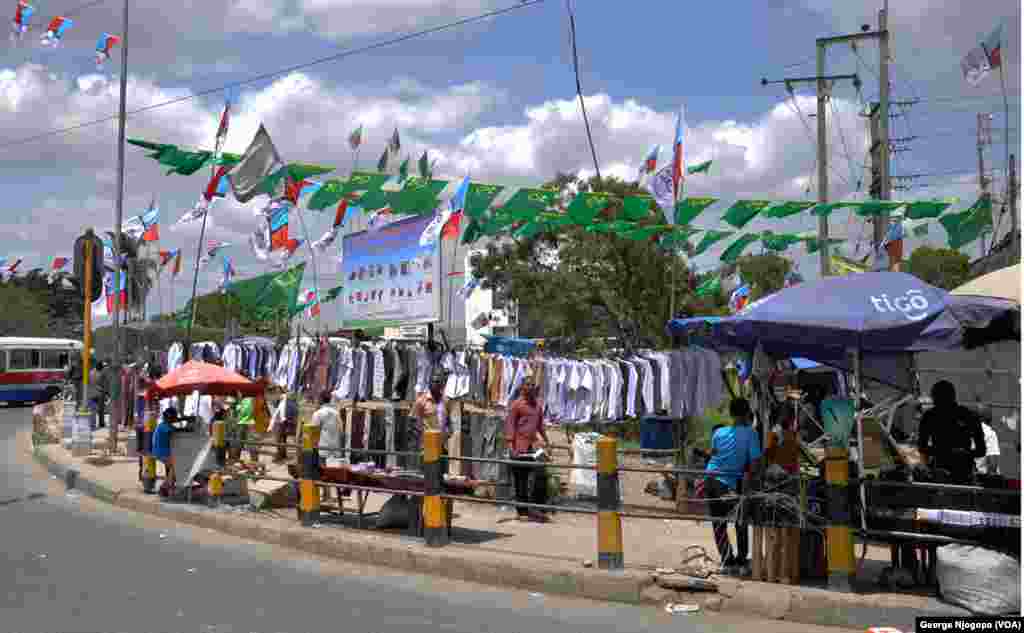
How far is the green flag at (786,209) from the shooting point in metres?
14.5

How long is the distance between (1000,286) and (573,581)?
484 cm

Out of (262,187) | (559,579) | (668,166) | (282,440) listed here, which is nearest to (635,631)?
(559,579)

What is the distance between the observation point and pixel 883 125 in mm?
22516

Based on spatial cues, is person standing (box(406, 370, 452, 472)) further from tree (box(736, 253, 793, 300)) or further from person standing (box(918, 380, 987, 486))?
tree (box(736, 253, 793, 300))

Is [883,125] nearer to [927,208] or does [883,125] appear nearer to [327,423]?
[927,208]

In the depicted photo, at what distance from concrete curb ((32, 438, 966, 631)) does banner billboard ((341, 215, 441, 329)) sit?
344 centimetres

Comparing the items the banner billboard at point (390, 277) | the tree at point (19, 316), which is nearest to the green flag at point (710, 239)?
the banner billboard at point (390, 277)

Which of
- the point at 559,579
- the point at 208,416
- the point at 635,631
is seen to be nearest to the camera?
the point at 635,631

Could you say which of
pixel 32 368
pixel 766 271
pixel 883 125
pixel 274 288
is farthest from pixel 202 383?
pixel 766 271

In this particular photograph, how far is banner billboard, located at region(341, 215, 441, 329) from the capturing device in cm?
1327

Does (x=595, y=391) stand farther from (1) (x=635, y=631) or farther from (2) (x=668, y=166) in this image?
(1) (x=635, y=631)

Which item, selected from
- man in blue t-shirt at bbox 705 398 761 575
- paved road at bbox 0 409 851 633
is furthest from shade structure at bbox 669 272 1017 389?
paved road at bbox 0 409 851 633

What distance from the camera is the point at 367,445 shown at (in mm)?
14625

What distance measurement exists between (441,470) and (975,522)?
491cm
